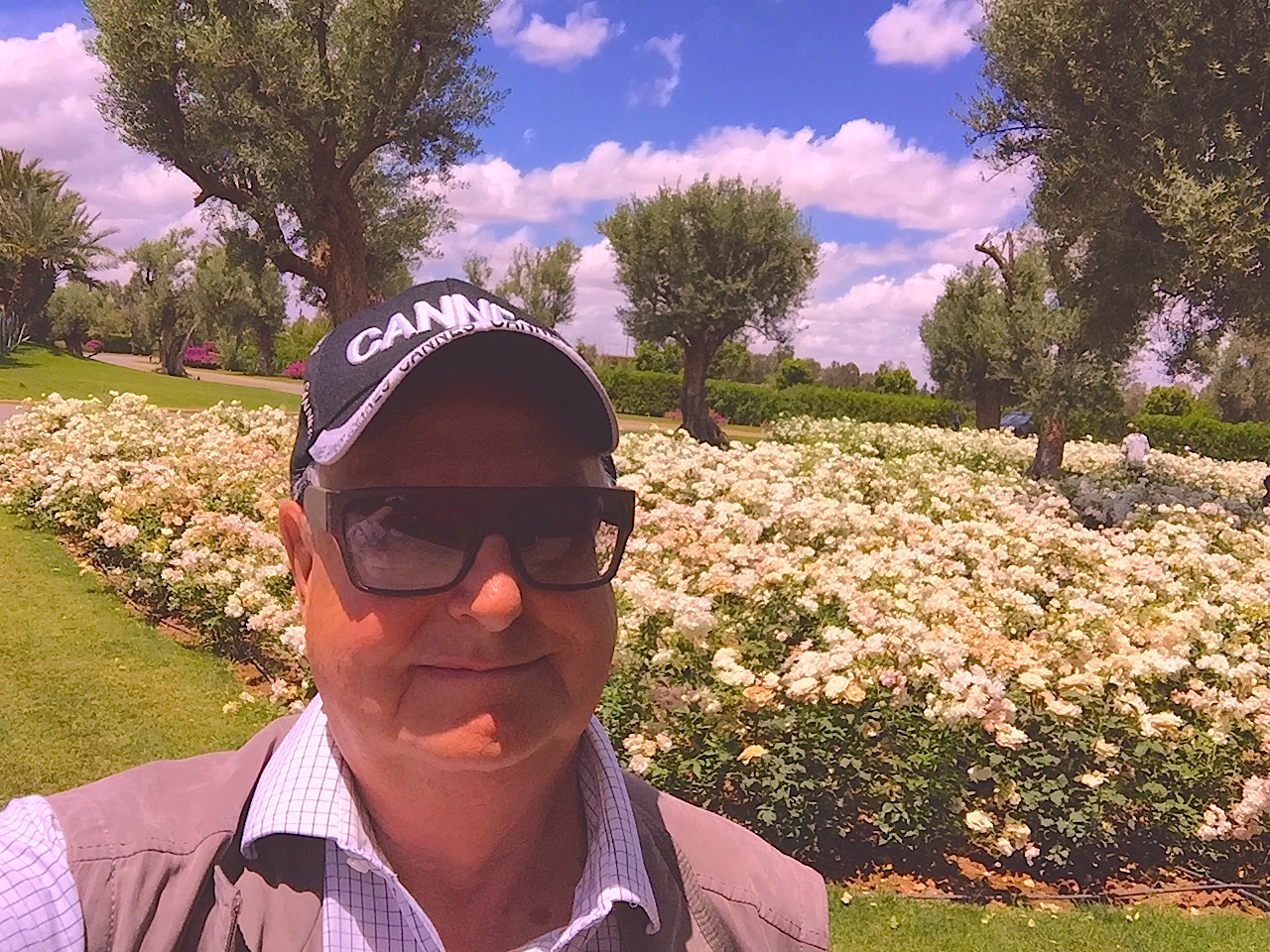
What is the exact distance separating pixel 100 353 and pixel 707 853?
57.9 metres

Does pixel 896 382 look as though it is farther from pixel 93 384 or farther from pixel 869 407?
pixel 93 384

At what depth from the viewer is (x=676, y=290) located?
74.0ft

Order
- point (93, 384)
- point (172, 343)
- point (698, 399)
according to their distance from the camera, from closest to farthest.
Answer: point (698, 399) → point (93, 384) → point (172, 343)

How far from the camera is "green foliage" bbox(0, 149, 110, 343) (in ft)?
103

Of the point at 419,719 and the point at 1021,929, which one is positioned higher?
the point at 419,719

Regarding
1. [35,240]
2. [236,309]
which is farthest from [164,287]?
[35,240]

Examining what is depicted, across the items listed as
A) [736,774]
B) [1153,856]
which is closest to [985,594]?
[1153,856]

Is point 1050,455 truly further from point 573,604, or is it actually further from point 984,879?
point 573,604

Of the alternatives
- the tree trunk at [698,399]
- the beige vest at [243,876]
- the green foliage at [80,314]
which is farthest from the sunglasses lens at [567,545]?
the green foliage at [80,314]

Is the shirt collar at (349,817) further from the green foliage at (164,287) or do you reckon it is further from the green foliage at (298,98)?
the green foliage at (164,287)

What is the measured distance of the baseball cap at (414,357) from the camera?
3.85ft

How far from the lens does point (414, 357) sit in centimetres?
116

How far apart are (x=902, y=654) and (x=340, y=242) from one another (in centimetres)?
1245

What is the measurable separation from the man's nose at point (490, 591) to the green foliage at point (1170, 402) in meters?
38.9
